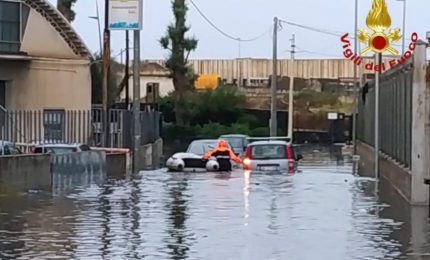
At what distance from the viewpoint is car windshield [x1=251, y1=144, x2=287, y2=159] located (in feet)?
105

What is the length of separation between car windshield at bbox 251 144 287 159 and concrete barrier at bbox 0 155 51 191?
7515mm

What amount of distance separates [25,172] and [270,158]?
29.8 ft

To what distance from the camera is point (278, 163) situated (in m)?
31.5

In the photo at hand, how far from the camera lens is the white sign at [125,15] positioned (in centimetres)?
3647

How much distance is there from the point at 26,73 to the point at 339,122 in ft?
138

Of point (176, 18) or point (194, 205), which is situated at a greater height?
point (176, 18)

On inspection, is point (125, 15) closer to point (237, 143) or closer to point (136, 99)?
point (136, 99)

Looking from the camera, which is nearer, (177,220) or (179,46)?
(177,220)

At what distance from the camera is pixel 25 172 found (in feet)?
83.1

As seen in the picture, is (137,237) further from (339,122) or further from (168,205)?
(339,122)

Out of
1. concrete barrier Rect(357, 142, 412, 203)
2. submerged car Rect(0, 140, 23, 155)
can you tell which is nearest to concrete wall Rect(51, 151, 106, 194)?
submerged car Rect(0, 140, 23, 155)

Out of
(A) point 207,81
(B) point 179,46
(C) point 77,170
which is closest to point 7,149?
(C) point 77,170

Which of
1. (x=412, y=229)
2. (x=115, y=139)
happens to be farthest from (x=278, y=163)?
(x=412, y=229)

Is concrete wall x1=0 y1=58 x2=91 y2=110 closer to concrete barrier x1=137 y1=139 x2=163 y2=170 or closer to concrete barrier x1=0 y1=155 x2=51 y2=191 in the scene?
concrete barrier x1=137 y1=139 x2=163 y2=170
